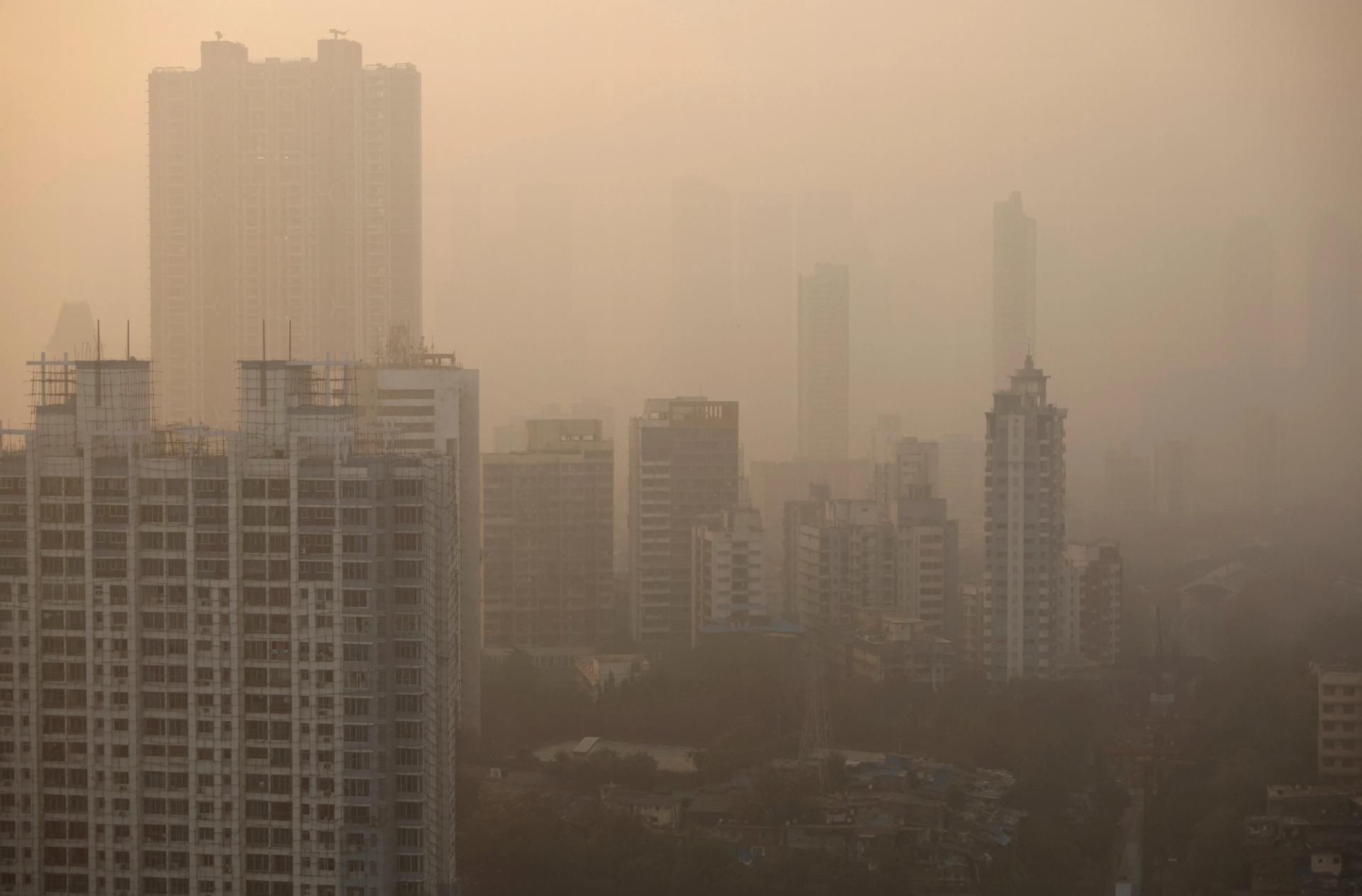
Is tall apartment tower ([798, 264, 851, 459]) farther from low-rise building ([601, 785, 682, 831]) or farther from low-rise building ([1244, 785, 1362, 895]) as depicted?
low-rise building ([1244, 785, 1362, 895])

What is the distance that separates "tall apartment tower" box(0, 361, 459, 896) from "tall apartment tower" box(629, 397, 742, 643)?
16.7 ft

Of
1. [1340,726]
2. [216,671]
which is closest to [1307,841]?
[1340,726]

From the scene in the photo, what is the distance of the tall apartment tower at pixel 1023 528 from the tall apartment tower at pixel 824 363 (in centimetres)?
105

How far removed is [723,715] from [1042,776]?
5.16ft

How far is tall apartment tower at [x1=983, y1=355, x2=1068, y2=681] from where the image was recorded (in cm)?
816

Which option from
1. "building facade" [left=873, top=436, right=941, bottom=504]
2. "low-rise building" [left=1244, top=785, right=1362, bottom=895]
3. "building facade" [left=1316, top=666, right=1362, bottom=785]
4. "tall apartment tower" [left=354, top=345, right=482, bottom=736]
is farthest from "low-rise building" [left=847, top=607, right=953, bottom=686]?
"low-rise building" [left=1244, top=785, right=1362, bottom=895]

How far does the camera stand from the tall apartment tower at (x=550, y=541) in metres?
9.19

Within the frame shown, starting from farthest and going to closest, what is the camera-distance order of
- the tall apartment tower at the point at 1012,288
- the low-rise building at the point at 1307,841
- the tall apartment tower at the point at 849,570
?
the tall apartment tower at the point at 849,570
the tall apartment tower at the point at 1012,288
the low-rise building at the point at 1307,841

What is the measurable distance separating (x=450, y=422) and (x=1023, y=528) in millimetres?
3005

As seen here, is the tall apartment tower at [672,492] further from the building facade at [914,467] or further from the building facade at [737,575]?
the building facade at [914,467]

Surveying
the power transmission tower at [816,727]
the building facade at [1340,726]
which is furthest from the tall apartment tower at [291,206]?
the building facade at [1340,726]

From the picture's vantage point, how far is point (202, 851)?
434cm

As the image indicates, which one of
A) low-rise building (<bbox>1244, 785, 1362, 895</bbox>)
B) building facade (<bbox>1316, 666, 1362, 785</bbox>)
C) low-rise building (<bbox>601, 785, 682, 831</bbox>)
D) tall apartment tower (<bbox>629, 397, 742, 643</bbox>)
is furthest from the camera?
tall apartment tower (<bbox>629, 397, 742, 643</bbox>)

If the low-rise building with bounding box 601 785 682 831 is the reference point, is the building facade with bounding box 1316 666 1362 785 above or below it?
above
